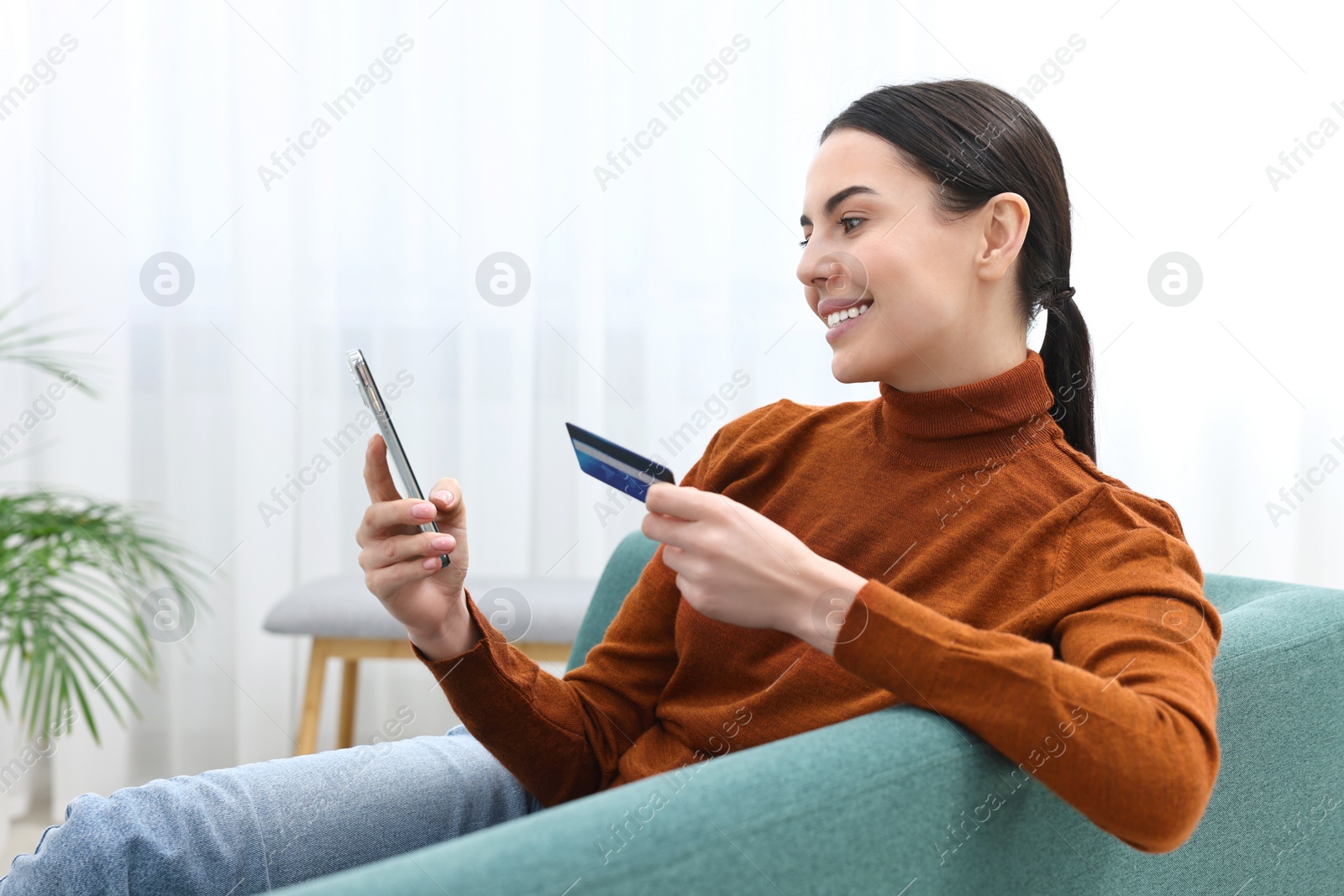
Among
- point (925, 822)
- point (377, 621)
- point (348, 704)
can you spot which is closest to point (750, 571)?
point (925, 822)

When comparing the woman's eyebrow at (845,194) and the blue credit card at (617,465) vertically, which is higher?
the woman's eyebrow at (845,194)

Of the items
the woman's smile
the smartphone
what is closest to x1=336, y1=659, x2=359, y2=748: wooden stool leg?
the smartphone

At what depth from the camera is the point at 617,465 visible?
2.66ft

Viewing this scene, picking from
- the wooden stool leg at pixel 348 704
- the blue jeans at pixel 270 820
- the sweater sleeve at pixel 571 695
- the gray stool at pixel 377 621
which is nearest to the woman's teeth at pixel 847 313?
the sweater sleeve at pixel 571 695

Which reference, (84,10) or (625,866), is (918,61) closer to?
(84,10)

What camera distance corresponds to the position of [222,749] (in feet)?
8.54

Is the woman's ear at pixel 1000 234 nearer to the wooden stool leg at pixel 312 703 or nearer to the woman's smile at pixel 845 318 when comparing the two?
the woman's smile at pixel 845 318

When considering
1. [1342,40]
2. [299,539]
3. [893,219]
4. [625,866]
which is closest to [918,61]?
[1342,40]

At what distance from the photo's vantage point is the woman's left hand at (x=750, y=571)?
0.75m

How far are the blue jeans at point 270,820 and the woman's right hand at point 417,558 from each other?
0.13 metres

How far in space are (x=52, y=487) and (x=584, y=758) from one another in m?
1.95

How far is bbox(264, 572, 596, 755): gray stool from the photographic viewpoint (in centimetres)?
206

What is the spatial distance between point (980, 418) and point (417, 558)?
20.5 inches

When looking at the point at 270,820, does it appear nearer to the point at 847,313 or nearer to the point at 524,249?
the point at 847,313
